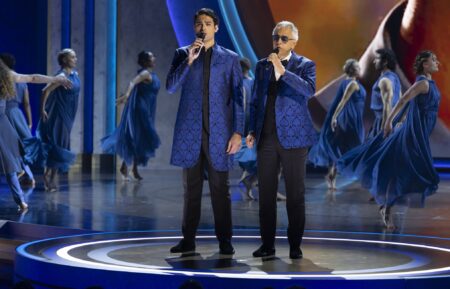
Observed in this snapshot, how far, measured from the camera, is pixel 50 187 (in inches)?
428

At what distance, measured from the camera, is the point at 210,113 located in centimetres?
545

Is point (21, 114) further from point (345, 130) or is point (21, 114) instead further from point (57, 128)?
point (345, 130)

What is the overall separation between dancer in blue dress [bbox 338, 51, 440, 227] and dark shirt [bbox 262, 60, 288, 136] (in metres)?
2.62

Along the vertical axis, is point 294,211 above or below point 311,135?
below

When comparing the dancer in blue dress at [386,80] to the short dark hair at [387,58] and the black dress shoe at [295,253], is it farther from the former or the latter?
the black dress shoe at [295,253]

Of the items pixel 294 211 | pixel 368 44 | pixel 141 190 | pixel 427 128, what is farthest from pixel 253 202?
pixel 368 44

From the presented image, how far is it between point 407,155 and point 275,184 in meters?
2.81

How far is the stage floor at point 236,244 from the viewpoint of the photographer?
4.62 meters

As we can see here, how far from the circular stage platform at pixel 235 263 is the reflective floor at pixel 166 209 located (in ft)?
3.89

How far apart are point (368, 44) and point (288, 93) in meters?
9.23

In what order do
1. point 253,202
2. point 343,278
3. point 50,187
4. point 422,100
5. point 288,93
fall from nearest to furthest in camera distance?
point 343,278
point 288,93
point 422,100
point 253,202
point 50,187

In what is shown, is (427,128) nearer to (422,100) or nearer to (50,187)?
(422,100)

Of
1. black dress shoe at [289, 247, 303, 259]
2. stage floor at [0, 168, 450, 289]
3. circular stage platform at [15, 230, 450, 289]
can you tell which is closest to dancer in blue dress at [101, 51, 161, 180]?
stage floor at [0, 168, 450, 289]

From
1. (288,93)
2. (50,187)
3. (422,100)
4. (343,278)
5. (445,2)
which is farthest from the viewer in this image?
(445,2)
